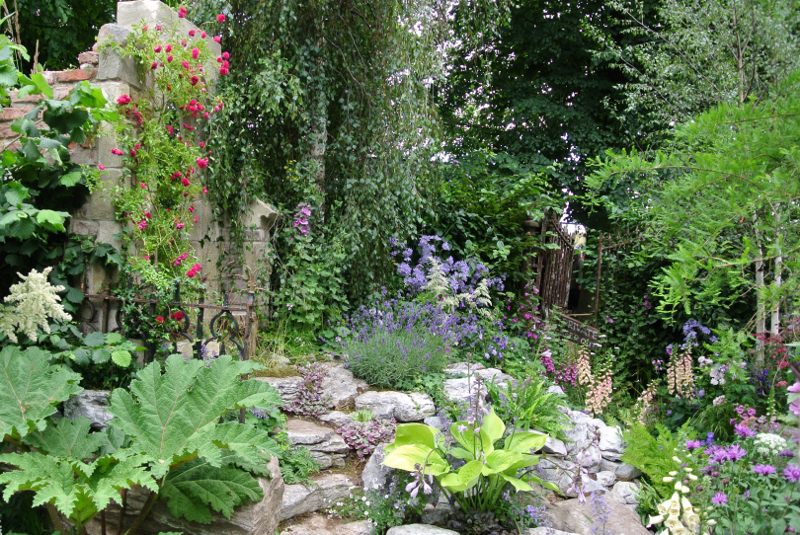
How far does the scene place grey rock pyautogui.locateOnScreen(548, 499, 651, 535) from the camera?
3533 millimetres

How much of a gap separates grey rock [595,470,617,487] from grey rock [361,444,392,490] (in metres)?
1.47

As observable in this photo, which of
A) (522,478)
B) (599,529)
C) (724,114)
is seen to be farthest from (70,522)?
(724,114)

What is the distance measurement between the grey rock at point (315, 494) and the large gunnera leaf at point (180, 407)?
2.84 ft

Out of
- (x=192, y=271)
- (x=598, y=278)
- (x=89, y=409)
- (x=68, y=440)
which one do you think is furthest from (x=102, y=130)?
(x=598, y=278)

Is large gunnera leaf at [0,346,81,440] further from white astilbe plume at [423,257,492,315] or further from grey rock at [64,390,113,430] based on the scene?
white astilbe plume at [423,257,492,315]

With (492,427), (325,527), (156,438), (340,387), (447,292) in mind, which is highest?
(447,292)

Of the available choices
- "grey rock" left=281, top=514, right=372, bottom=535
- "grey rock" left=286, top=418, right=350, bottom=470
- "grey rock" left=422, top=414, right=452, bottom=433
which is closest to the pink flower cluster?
"grey rock" left=286, top=418, right=350, bottom=470

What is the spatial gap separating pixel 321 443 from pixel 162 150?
213cm

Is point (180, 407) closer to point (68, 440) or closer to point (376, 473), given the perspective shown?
point (68, 440)

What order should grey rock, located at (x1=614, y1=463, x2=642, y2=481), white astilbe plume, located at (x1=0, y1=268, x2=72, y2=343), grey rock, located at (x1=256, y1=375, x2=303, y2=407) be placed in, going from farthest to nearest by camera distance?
1. grey rock, located at (x1=256, y1=375, x2=303, y2=407)
2. grey rock, located at (x1=614, y1=463, x2=642, y2=481)
3. white astilbe plume, located at (x1=0, y1=268, x2=72, y2=343)

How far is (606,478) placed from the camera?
4168 millimetres

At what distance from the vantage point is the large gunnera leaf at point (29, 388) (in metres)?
2.62

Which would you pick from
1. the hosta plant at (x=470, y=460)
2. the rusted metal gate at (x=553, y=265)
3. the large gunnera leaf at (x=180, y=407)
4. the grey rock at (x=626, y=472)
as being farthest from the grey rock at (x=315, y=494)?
the rusted metal gate at (x=553, y=265)

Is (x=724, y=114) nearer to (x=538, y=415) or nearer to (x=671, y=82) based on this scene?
(x=538, y=415)
